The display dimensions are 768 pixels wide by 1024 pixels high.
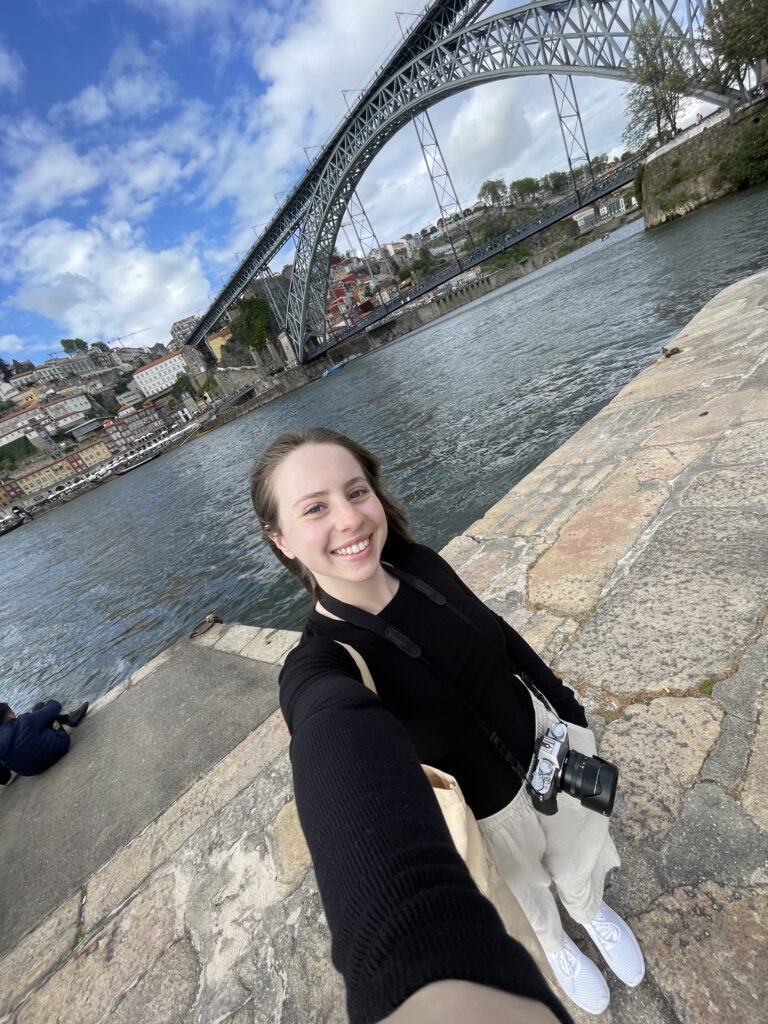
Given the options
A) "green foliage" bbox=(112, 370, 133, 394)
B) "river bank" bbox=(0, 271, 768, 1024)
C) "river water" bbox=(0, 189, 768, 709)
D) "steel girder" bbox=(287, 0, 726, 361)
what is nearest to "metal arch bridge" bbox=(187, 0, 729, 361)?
"steel girder" bbox=(287, 0, 726, 361)

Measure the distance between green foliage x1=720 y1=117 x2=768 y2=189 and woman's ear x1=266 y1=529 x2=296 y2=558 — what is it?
25.3 meters

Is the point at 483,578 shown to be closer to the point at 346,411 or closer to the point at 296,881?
the point at 296,881

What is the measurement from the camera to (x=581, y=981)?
956 millimetres

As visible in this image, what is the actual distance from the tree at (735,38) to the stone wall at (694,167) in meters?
1.60

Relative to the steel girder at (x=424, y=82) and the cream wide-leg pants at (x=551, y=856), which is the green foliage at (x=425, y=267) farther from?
the cream wide-leg pants at (x=551, y=856)

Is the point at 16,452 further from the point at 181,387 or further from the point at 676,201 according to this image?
the point at 676,201

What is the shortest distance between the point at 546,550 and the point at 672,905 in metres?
1.61

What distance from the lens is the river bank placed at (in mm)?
1035

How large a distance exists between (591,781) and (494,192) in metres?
107

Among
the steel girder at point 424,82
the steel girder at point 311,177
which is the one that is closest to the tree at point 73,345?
the steel girder at point 311,177

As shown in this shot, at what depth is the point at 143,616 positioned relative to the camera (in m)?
7.07

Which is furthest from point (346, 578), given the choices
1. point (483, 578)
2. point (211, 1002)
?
point (483, 578)

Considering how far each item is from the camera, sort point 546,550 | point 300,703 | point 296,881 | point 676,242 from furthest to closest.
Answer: point 676,242 < point 546,550 < point 296,881 < point 300,703

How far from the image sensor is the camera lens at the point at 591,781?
3.09 ft
